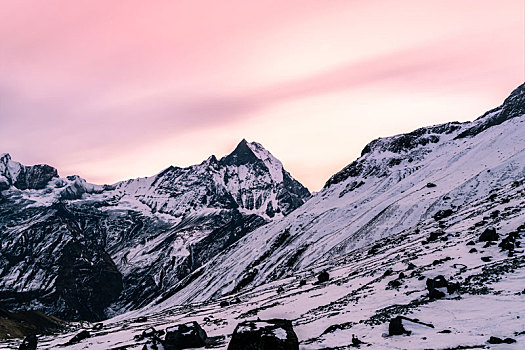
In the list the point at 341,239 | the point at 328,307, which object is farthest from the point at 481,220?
the point at 341,239

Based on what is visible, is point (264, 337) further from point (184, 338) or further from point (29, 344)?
point (29, 344)

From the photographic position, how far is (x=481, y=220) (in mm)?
65438

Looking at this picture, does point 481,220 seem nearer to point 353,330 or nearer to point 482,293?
point 482,293

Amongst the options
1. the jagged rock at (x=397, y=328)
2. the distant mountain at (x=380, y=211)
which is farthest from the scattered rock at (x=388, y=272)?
the distant mountain at (x=380, y=211)

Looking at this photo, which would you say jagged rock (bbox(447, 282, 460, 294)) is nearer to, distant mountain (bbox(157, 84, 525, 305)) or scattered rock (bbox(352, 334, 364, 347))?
scattered rock (bbox(352, 334, 364, 347))

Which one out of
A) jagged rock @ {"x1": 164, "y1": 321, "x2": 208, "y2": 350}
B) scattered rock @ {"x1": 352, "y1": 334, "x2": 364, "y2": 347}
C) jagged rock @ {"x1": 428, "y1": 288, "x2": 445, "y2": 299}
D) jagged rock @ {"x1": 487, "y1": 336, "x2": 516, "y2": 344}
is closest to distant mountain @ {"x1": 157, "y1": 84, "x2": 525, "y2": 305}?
jagged rock @ {"x1": 428, "y1": 288, "x2": 445, "y2": 299}

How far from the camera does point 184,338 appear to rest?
39.0 m

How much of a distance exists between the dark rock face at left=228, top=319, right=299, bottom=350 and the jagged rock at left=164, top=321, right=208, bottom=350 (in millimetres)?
14572

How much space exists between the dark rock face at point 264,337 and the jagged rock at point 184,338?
14.6 meters

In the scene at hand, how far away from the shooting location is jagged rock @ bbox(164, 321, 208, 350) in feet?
127

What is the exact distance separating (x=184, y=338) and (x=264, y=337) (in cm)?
1691

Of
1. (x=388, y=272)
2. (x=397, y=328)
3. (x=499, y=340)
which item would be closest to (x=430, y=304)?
(x=397, y=328)

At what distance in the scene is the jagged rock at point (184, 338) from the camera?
38750 millimetres

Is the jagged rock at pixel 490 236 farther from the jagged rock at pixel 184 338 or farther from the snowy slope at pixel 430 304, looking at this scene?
the jagged rock at pixel 184 338
